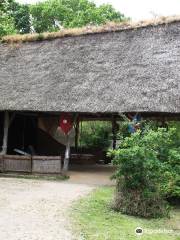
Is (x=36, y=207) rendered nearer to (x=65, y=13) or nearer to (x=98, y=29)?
(x=98, y=29)

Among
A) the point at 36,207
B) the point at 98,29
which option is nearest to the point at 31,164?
the point at 36,207

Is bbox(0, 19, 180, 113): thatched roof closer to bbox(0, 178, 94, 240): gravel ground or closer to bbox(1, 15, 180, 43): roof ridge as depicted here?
bbox(1, 15, 180, 43): roof ridge

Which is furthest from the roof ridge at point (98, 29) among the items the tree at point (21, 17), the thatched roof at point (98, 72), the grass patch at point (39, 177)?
the tree at point (21, 17)

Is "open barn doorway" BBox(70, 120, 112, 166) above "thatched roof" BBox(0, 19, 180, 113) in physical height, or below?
below

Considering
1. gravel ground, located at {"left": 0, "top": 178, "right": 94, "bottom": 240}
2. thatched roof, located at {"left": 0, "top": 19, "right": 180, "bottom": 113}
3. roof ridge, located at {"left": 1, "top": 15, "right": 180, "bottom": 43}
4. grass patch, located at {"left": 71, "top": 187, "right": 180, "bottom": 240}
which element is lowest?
grass patch, located at {"left": 71, "top": 187, "right": 180, "bottom": 240}

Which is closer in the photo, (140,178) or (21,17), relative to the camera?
(140,178)

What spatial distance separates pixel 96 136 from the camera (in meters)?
23.9

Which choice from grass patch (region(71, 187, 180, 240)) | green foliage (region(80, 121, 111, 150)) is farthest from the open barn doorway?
grass patch (region(71, 187, 180, 240))

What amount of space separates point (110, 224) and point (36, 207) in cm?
181

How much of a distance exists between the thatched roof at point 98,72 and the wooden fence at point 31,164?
1.57m

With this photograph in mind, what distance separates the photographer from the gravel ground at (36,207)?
8.03m

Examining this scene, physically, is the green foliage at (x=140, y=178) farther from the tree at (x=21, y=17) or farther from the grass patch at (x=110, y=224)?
the tree at (x=21, y=17)

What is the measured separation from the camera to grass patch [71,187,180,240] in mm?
8297

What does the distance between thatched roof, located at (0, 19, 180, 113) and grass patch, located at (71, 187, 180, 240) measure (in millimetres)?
→ 4707
